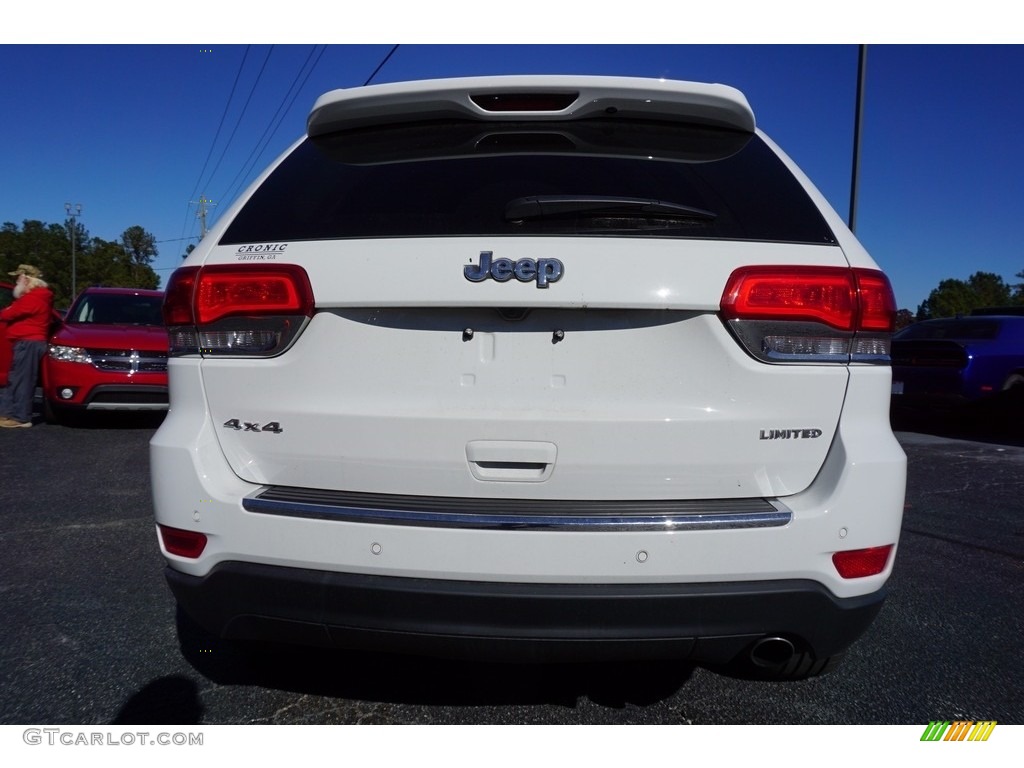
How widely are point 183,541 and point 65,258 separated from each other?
93207mm

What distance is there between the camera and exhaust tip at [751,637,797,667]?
188cm

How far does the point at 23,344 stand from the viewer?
8.10 m

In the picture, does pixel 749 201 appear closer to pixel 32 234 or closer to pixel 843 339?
pixel 843 339

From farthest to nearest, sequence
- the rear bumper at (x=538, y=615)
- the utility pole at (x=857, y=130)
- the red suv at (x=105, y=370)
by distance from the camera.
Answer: the utility pole at (x=857, y=130) < the red suv at (x=105, y=370) < the rear bumper at (x=538, y=615)

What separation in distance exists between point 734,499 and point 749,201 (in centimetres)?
79

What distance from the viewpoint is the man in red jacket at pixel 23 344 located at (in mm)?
8055

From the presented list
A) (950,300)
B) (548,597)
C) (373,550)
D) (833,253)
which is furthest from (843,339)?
(950,300)

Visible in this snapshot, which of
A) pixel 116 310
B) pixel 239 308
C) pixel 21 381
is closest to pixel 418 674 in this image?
pixel 239 308

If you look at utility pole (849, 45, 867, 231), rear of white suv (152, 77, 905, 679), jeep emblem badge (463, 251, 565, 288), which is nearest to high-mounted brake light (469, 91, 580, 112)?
rear of white suv (152, 77, 905, 679)

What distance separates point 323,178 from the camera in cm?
216
